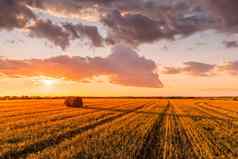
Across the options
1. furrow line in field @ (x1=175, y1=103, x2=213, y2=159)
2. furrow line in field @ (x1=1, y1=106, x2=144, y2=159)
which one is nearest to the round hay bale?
furrow line in field @ (x1=1, y1=106, x2=144, y2=159)

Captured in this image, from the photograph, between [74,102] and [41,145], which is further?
[74,102]

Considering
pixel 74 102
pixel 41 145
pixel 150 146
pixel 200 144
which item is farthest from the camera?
pixel 74 102

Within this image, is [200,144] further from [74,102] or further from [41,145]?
[74,102]

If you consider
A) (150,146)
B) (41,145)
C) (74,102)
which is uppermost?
(74,102)

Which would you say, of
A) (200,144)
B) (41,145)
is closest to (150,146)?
(200,144)

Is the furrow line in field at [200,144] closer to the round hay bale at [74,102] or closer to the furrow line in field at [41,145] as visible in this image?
the furrow line in field at [41,145]

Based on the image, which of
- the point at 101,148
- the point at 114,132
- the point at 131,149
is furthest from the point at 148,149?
the point at 114,132

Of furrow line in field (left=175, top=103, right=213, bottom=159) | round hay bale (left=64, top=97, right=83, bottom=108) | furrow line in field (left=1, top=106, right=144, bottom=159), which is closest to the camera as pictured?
furrow line in field (left=1, top=106, right=144, bottom=159)

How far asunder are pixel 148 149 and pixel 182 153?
142cm

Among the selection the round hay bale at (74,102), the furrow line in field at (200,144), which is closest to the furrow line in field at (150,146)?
the furrow line in field at (200,144)

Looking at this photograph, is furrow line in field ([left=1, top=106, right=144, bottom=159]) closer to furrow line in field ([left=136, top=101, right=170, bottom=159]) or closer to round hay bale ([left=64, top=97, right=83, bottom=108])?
furrow line in field ([left=136, top=101, right=170, bottom=159])

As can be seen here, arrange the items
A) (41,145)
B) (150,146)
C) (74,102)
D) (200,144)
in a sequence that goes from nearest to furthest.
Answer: (41,145) < (150,146) < (200,144) < (74,102)

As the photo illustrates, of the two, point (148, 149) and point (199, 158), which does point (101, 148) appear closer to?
point (148, 149)

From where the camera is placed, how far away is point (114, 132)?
16.7m
